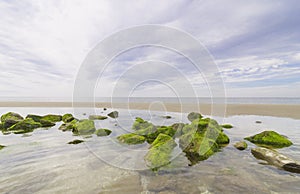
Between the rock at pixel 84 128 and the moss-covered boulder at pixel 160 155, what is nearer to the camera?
the moss-covered boulder at pixel 160 155

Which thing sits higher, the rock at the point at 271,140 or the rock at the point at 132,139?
the rock at the point at 271,140

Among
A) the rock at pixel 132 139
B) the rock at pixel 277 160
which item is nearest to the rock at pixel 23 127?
the rock at pixel 132 139

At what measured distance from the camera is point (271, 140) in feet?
32.1

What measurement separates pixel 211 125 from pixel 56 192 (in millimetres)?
8814

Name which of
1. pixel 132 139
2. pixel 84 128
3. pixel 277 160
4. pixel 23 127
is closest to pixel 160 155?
pixel 132 139

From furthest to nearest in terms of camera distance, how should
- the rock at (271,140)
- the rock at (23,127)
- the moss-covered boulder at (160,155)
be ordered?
the rock at (23,127), the rock at (271,140), the moss-covered boulder at (160,155)

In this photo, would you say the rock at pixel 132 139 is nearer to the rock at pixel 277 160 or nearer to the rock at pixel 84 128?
the rock at pixel 84 128

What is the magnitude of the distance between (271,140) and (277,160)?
340 cm

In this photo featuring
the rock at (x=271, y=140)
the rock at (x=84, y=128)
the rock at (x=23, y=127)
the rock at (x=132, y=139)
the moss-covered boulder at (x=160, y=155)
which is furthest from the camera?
the rock at (x=23, y=127)

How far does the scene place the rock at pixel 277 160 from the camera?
21.2ft

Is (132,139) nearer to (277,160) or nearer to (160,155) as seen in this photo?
(160,155)

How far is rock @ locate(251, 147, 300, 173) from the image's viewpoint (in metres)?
6.47

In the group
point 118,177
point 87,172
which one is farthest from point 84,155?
point 118,177

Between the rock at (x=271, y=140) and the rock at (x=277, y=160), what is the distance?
2361mm
